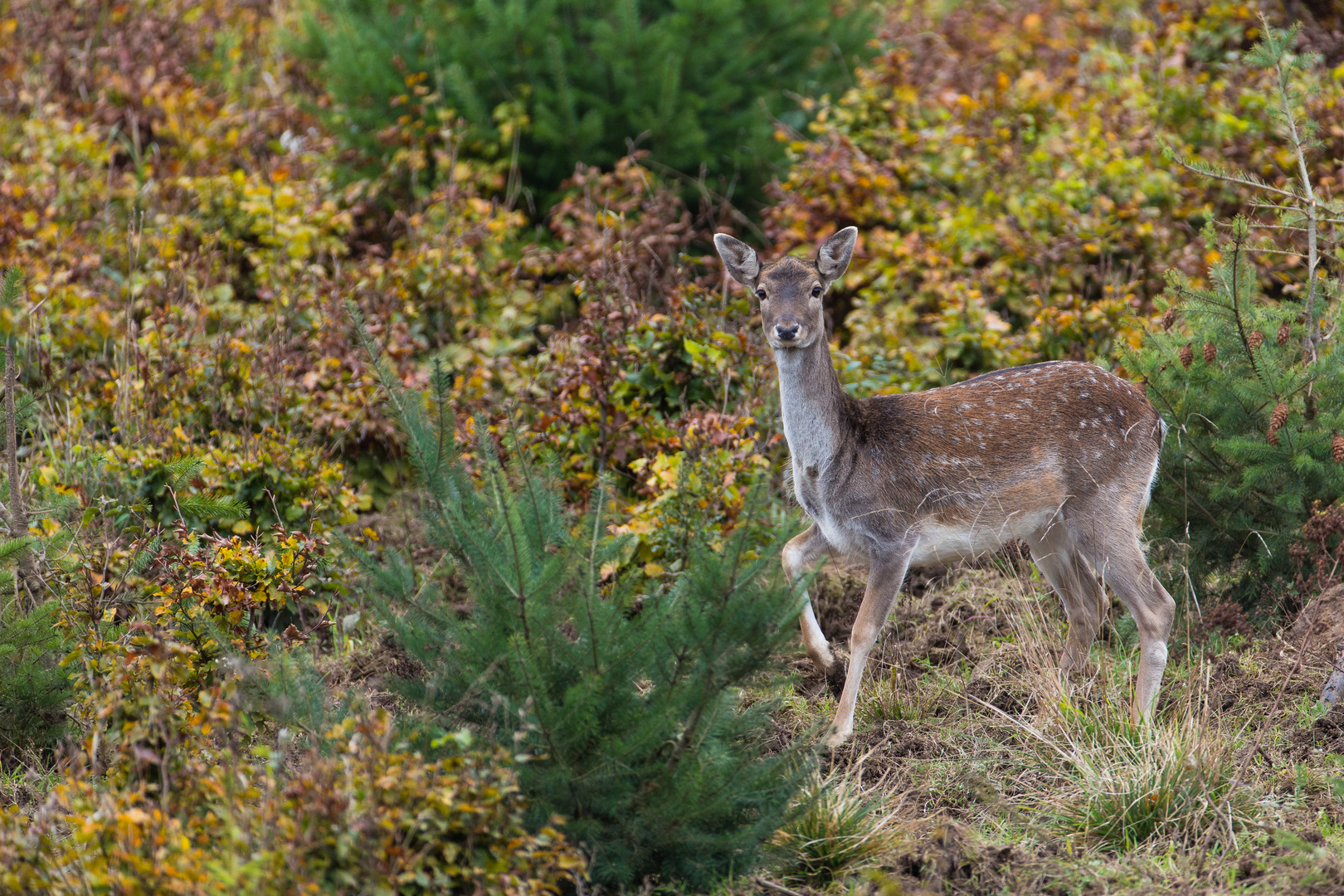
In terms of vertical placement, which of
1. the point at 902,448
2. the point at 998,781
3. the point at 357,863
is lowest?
the point at 998,781

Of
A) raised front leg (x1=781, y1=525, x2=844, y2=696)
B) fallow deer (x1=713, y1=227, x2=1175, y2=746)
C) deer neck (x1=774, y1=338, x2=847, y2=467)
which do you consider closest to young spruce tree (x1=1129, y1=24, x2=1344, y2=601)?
fallow deer (x1=713, y1=227, x2=1175, y2=746)

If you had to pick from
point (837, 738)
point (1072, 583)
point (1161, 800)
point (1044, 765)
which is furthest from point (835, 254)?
point (1161, 800)

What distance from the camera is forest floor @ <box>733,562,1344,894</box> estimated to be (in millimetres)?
4461

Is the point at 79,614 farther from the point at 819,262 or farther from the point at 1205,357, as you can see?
the point at 1205,357

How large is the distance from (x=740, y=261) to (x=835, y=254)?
0.45 m

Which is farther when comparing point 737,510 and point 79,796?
point 737,510

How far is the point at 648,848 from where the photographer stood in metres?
4.21

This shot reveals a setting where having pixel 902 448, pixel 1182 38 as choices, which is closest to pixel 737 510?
pixel 902 448

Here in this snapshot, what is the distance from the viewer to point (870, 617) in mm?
5785

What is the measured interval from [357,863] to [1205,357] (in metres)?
4.35

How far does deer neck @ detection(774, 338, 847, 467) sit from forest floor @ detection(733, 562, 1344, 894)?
41.9 inches

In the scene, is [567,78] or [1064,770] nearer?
[1064,770]

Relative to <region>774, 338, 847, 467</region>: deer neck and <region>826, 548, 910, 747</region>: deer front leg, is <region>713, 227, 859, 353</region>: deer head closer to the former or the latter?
<region>774, 338, 847, 467</region>: deer neck

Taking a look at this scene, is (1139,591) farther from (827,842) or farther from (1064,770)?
(827,842)
